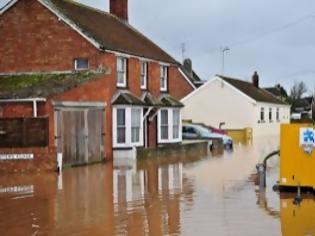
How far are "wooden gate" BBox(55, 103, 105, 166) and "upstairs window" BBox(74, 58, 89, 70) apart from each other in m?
2.89

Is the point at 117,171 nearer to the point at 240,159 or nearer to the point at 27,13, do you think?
the point at 240,159

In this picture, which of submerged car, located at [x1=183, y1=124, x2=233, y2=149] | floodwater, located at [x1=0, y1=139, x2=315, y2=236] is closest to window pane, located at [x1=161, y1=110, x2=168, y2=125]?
submerged car, located at [x1=183, y1=124, x2=233, y2=149]

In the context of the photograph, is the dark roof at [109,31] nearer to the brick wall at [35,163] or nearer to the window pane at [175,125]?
the window pane at [175,125]

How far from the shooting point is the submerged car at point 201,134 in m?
42.1

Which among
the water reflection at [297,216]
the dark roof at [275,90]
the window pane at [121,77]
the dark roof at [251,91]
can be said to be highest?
the dark roof at [275,90]

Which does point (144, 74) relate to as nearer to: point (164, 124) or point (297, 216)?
point (164, 124)

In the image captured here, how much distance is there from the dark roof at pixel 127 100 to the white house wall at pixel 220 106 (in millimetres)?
24834

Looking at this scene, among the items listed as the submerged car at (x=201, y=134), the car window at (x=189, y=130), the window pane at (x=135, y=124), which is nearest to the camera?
the window pane at (x=135, y=124)

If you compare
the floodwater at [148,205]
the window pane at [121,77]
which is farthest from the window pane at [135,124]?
the floodwater at [148,205]

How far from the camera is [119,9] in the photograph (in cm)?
4031

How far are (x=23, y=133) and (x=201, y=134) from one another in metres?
20.6

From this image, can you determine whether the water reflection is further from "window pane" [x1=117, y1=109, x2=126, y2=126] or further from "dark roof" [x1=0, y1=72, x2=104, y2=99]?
"window pane" [x1=117, y1=109, x2=126, y2=126]

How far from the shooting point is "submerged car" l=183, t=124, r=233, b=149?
138 feet

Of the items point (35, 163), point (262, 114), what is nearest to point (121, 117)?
point (35, 163)
